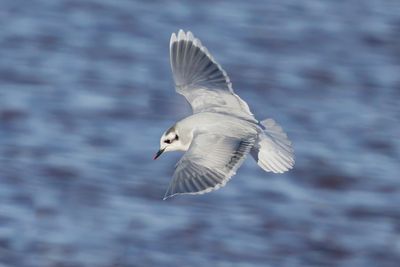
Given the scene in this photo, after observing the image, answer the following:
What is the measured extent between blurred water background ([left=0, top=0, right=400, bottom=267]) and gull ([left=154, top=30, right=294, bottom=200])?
0.79m

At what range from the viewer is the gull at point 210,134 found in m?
5.80

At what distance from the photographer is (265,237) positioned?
7.59 m

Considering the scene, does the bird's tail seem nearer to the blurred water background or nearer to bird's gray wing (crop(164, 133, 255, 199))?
bird's gray wing (crop(164, 133, 255, 199))

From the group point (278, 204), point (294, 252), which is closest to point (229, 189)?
point (278, 204)

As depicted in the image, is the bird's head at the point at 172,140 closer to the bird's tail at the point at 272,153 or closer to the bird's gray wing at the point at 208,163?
the bird's gray wing at the point at 208,163

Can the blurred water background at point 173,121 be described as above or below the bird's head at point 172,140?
above

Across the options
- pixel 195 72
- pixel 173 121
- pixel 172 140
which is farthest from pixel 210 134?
pixel 173 121

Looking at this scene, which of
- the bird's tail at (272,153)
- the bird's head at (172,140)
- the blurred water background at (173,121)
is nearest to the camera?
the bird's head at (172,140)

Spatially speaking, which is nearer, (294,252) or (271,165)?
(271,165)

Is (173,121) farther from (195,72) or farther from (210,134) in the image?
(210,134)

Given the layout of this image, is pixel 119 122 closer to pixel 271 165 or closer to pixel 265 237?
pixel 265 237

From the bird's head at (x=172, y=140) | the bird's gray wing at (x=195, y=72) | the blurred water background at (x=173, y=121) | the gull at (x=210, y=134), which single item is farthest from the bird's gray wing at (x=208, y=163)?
the blurred water background at (x=173, y=121)

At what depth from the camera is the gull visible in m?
5.80

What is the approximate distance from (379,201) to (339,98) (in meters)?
1.63
